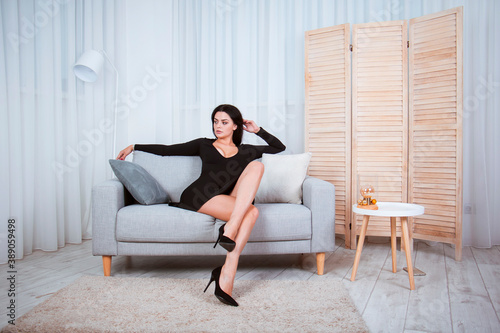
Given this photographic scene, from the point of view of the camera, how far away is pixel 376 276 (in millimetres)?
2199

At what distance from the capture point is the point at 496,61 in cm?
300

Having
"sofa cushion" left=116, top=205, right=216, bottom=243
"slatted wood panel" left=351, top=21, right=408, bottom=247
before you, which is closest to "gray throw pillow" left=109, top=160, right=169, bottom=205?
"sofa cushion" left=116, top=205, right=216, bottom=243

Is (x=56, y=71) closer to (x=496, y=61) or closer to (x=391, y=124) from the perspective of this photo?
(x=391, y=124)

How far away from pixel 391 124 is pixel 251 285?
1756 millimetres

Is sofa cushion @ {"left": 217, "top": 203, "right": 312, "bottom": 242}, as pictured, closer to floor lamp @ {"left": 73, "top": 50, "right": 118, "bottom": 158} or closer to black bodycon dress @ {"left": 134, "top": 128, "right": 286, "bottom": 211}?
black bodycon dress @ {"left": 134, "top": 128, "right": 286, "bottom": 211}

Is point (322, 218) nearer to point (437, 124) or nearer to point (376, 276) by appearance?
point (376, 276)

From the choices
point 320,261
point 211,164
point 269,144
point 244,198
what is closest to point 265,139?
point 269,144

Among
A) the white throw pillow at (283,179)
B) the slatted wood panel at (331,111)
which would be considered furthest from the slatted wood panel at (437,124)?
the white throw pillow at (283,179)

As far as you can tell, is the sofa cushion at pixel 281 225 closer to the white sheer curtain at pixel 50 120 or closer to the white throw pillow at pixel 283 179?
the white throw pillow at pixel 283 179

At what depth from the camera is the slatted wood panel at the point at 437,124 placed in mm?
2623

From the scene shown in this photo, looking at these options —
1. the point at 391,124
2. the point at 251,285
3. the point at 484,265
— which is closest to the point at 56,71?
the point at 251,285

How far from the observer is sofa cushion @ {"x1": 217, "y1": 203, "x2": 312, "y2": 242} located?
2139 millimetres

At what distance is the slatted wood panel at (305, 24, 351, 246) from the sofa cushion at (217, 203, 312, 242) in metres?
0.89

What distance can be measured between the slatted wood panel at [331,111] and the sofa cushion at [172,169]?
1040 mm
